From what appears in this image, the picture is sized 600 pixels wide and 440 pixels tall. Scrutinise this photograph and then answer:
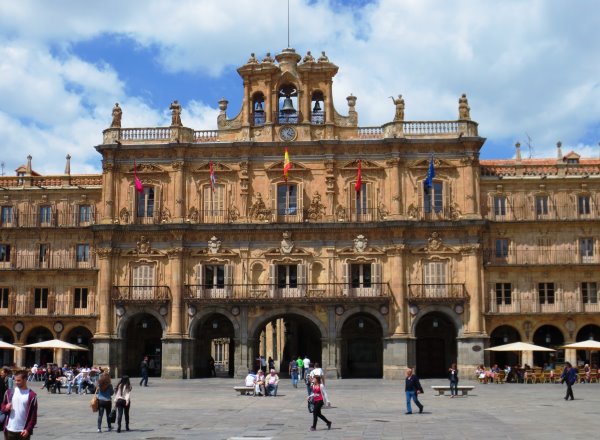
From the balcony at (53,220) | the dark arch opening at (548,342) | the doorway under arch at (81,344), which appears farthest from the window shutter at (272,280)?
the dark arch opening at (548,342)

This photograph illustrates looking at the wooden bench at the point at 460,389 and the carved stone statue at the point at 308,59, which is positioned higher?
the carved stone statue at the point at 308,59

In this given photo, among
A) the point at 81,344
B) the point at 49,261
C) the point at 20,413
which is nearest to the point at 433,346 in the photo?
the point at 81,344

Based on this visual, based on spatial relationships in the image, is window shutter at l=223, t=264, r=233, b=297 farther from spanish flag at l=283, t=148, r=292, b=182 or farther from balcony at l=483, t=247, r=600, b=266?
balcony at l=483, t=247, r=600, b=266

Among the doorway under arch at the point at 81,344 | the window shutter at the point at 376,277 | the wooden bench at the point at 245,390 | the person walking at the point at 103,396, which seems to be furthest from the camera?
the doorway under arch at the point at 81,344

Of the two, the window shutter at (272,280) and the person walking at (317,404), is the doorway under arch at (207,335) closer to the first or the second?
the window shutter at (272,280)

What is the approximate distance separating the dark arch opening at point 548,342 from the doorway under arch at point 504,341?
135cm

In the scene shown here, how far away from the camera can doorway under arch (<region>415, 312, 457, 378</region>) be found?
198 feet

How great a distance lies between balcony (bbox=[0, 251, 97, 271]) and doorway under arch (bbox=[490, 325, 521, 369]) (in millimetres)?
28506

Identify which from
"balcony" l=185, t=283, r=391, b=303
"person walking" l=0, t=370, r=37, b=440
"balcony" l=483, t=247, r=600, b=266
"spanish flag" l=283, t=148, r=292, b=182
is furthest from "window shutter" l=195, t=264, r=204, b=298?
"person walking" l=0, t=370, r=37, b=440

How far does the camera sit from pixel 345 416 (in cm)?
3000

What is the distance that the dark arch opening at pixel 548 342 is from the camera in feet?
196

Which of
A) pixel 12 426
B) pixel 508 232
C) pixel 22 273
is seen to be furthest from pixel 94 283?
pixel 12 426

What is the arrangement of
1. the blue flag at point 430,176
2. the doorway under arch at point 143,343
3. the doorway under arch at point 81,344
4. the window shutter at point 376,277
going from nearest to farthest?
the blue flag at point 430,176 → the window shutter at point 376,277 → the doorway under arch at point 143,343 → the doorway under arch at point 81,344

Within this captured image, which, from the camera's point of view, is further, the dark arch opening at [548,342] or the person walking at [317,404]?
the dark arch opening at [548,342]
